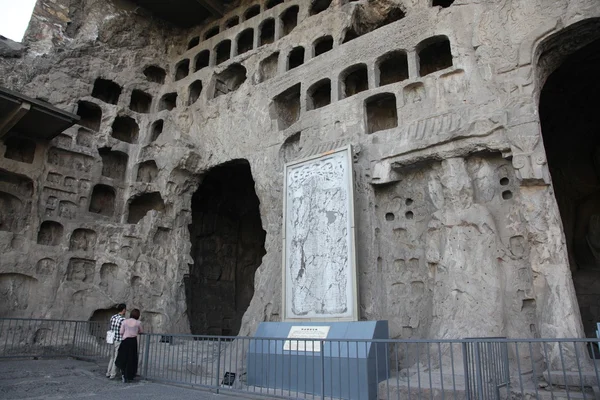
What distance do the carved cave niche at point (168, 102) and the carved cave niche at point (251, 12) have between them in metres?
4.56

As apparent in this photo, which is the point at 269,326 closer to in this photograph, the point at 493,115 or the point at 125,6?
the point at 493,115

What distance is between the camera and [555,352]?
27.8ft

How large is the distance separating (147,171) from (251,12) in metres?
8.14

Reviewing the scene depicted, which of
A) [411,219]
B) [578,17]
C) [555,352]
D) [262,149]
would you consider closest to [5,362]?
[262,149]

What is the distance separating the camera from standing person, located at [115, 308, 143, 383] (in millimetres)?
8398

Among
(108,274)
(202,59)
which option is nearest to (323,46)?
(202,59)

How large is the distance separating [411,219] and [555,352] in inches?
179

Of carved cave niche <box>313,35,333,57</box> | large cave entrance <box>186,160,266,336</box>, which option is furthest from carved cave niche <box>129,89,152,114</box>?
carved cave niche <box>313,35,333,57</box>

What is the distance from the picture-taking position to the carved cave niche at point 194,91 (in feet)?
64.2

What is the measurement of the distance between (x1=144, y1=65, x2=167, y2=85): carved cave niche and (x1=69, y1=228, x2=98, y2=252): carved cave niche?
26.4 feet

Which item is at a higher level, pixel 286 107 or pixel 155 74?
pixel 155 74

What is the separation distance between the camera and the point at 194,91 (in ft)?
65.2

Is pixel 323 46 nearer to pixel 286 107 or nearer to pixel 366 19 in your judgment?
pixel 366 19

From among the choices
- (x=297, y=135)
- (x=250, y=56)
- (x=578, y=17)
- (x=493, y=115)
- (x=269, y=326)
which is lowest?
(x=269, y=326)
